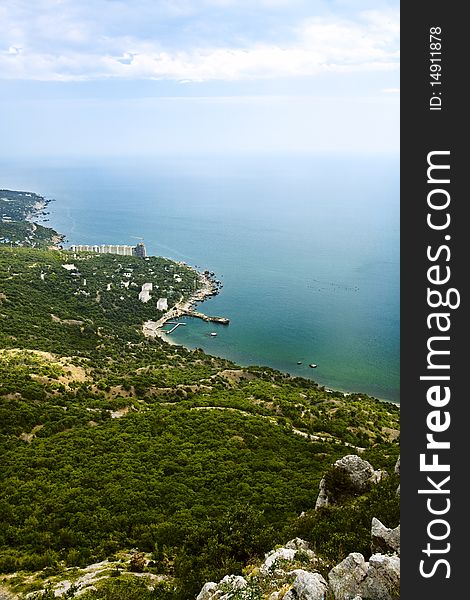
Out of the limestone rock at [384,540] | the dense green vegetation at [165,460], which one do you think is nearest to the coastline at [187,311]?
the dense green vegetation at [165,460]

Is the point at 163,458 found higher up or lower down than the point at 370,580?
lower down

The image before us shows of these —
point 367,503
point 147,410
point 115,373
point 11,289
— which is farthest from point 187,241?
point 367,503

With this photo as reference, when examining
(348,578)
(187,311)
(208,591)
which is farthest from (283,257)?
(348,578)

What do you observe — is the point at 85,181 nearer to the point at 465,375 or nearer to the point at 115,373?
the point at 115,373

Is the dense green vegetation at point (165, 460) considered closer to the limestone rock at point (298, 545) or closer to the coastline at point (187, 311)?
the limestone rock at point (298, 545)

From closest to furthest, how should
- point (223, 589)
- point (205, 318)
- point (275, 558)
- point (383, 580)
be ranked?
point (383, 580) < point (223, 589) < point (275, 558) < point (205, 318)

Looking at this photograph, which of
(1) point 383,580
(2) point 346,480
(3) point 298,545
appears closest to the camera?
(1) point 383,580

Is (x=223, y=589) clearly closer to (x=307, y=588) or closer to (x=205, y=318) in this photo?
(x=307, y=588)

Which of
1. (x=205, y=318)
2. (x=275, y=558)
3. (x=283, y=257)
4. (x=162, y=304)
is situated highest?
(x=283, y=257)
